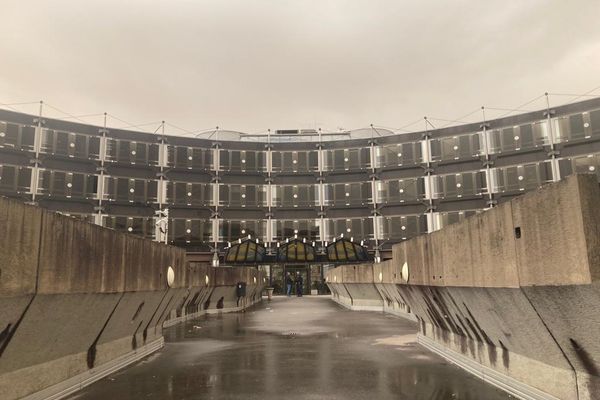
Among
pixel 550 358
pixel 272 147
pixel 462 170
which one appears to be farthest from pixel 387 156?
pixel 550 358

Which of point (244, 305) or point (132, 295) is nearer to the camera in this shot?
point (132, 295)

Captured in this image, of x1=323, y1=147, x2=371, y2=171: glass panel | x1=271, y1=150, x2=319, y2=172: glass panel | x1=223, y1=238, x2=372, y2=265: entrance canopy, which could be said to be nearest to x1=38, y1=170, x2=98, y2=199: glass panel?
x1=223, y1=238, x2=372, y2=265: entrance canopy

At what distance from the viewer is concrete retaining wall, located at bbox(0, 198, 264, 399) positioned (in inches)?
287

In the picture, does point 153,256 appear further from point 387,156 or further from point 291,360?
point 387,156

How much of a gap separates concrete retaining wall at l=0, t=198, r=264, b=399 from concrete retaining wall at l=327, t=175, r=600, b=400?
7335 mm

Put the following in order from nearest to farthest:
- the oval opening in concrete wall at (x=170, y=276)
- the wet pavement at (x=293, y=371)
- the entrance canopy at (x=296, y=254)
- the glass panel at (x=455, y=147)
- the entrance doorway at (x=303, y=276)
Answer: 1. the wet pavement at (x=293, y=371)
2. the oval opening in concrete wall at (x=170, y=276)
3. the entrance canopy at (x=296, y=254)
4. the glass panel at (x=455, y=147)
5. the entrance doorway at (x=303, y=276)

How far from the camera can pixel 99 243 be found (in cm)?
972

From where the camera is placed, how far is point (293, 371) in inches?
457

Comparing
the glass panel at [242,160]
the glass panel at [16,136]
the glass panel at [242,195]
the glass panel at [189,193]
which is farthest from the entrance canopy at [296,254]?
the glass panel at [16,136]

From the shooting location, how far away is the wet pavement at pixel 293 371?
9.38m

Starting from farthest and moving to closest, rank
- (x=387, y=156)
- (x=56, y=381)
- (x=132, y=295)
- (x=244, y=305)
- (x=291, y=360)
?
1. (x=387, y=156)
2. (x=244, y=305)
3. (x=291, y=360)
4. (x=132, y=295)
5. (x=56, y=381)

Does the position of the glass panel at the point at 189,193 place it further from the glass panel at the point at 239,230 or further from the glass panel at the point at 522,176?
the glass panel at the point at 522,176

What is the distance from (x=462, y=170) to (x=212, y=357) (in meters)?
51.5

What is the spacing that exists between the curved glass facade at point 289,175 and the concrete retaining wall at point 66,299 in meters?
43.9
